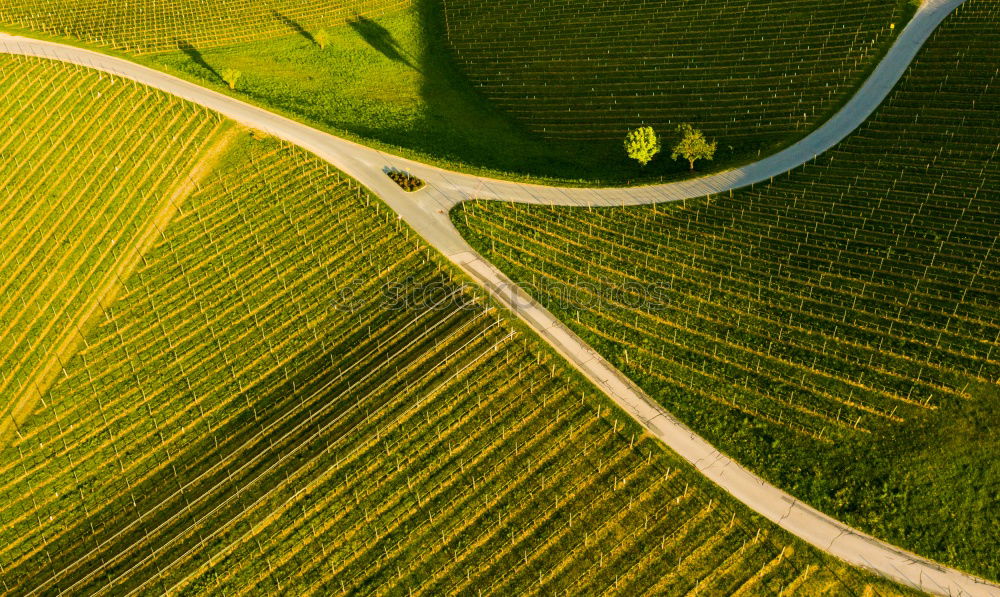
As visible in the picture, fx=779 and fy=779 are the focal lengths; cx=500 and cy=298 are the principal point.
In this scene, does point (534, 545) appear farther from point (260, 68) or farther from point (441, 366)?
point (260, 68)

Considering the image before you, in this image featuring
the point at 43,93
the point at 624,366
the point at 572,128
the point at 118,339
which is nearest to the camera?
the point at 624,366

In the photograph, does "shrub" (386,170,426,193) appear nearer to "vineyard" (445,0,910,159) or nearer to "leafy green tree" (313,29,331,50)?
"vineyard" (445,0,910,159)

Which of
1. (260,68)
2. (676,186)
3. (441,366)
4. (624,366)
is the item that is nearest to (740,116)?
(676,186)

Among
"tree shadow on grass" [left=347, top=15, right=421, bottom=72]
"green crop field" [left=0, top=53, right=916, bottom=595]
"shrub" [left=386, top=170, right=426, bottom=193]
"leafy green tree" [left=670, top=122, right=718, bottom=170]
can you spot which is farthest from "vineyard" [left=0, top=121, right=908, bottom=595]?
"tree shadow on grass" [left=347, top=15, right=421, bottom=72]

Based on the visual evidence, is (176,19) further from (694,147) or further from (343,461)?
(343,461)

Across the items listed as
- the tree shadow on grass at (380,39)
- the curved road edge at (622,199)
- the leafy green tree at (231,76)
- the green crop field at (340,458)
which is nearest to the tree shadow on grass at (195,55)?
the leafy green tree at (231,76)

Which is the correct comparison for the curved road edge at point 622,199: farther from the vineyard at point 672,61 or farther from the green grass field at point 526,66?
the vineyard at point 672,61
